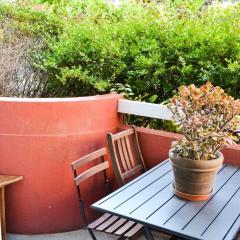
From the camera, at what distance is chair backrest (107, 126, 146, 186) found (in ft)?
11.5

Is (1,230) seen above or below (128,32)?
below

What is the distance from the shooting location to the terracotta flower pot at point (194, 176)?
2451 mm

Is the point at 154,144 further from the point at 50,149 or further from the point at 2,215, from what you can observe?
the point at 2,215

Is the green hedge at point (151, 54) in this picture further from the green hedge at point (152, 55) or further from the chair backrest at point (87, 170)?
the chair backrest at point (87, 170)

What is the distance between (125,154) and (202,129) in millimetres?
1418

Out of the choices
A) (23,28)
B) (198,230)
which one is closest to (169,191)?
(198,230)

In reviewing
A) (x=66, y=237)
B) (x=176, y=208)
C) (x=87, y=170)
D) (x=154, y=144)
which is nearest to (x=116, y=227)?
(x=87, y=170)

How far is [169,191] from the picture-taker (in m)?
2.72

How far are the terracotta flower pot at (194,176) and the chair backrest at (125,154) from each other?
3.16 ft

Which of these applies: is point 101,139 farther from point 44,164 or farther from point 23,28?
point 23,28

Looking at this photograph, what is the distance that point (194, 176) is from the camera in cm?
248

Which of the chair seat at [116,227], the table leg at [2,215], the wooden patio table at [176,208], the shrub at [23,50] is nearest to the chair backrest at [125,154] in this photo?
the chair seat at [116,227]

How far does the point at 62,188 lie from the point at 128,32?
194 cm

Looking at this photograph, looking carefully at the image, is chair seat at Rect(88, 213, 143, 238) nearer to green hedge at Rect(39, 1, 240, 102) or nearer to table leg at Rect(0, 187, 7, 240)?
table leg at Rect(0, 187, 7, 240)
